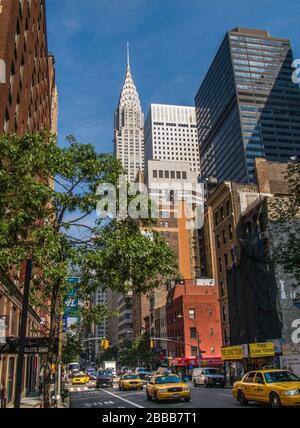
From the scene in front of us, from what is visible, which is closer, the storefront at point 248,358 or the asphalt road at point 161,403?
the asphalt road at point 161,403

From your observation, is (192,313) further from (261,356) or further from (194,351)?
(261,356)

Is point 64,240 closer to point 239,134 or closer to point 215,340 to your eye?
point 215,340

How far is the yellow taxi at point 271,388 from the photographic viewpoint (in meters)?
16.3

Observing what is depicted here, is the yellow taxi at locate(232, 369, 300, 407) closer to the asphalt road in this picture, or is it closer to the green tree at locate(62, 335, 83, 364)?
the asphalt road

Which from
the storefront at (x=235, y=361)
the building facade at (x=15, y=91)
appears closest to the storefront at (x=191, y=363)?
the storefront at (x=235, y=361)

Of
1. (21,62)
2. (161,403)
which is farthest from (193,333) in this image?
(21,62)

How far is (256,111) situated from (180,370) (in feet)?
481

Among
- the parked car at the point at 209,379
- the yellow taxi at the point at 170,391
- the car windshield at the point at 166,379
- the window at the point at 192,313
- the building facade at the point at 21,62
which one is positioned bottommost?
the parked car at the point at 209,379

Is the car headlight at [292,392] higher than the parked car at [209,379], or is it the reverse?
the car headlight at [292,392]

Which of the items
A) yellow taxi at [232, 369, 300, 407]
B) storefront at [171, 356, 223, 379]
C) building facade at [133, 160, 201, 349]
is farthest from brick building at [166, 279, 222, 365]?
yellow taxi at [232, 369, 300, 407]

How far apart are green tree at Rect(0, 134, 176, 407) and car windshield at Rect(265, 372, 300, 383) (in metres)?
6.54

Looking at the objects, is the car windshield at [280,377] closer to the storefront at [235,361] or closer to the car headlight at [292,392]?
the car headlight at [292,392]

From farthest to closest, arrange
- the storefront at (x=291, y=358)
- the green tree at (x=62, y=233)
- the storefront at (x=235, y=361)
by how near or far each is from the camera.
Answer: the storefront at (x=235, y=361) → the storefront at (x=291, y=358) → the green tree at (x=62, y=233)

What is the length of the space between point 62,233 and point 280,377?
11.0 meters
